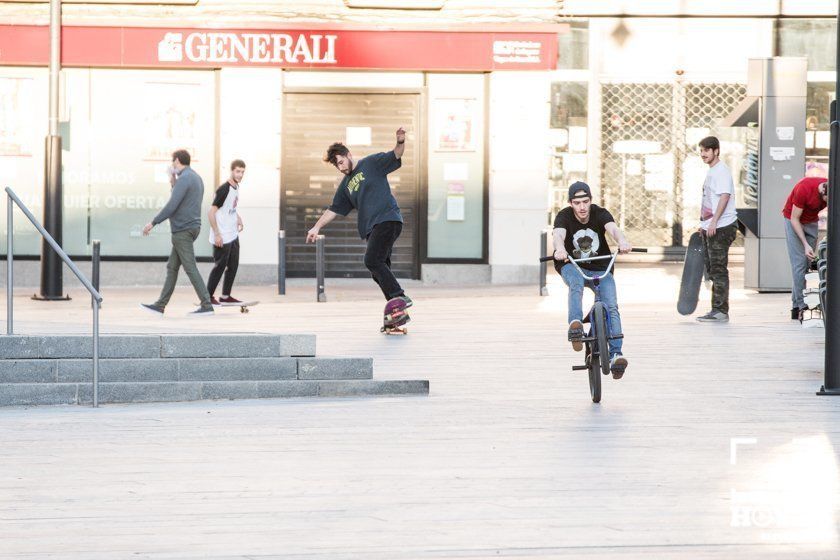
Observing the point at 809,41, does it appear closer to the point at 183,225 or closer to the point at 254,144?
the point at 254,144

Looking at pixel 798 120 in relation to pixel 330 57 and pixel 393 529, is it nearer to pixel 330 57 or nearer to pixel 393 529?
pixel 330 57

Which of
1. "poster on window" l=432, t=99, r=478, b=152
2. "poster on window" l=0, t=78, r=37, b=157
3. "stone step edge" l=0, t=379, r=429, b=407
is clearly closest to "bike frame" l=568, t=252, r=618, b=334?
"stone step edge" l=0, t=379, r=429, b=407

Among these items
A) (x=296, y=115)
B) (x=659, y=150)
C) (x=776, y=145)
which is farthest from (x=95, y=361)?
(x=659, y=150)

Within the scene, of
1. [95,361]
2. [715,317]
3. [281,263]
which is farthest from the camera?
[281,263]

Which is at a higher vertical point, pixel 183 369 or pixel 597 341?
pixel 597 341

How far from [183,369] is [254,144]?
409 inches

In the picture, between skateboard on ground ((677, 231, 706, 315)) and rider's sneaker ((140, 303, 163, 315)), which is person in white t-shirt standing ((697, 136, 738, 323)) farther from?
rider's sneaker ((140, 303, 163, 315))

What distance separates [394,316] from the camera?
1362cm

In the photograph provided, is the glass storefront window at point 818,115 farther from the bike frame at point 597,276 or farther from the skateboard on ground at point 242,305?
the bike frame at point 597,276

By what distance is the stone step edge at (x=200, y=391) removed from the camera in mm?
10188

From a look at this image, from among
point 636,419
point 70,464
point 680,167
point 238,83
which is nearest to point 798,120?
point 680,167

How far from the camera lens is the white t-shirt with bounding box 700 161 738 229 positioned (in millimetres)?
14891

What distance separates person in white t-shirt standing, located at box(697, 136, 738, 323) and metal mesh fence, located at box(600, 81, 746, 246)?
27.4ft

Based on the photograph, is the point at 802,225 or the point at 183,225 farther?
the point at 183,225
